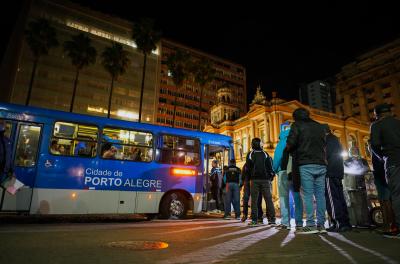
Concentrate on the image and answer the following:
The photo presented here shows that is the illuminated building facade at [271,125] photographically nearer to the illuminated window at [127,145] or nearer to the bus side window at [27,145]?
the illuminated window at [127,145]

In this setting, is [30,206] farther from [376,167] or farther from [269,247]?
[376,167]

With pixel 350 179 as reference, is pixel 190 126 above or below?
above

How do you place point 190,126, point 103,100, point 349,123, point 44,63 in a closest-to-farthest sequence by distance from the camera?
point 349,123 < point 44,63 < point 103,100 < point 190,126

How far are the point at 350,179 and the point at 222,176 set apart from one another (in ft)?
17.4

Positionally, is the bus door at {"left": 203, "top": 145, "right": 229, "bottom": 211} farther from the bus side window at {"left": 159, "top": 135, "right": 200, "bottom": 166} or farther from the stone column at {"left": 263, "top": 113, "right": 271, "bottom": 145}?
the stone column at {"left": 263, "top": 113, "right": 271, "bottom": 145}

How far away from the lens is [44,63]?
5434 centimetres

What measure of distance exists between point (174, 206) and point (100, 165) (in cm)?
315

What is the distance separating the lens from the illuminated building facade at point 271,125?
132 feet

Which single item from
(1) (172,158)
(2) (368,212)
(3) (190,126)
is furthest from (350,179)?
(3) (190,126)

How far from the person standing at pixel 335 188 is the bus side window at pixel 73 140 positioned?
716 cm

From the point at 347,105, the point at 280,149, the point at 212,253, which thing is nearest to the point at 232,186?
the point at 280,149

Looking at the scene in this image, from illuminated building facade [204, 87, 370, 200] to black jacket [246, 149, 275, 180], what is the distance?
2683 cm

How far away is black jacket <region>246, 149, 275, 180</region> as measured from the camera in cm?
772

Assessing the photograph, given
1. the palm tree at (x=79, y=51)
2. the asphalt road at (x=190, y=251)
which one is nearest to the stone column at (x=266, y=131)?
the palm tree at (x=79, y=51)
